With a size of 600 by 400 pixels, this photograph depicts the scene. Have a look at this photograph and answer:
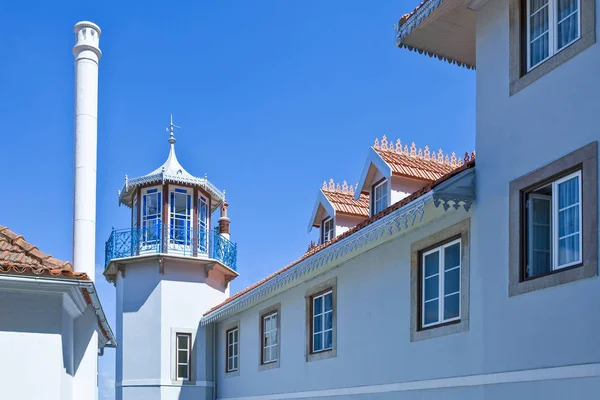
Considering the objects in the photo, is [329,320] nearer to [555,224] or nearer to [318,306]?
[318,306]

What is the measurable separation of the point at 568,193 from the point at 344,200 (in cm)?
1050

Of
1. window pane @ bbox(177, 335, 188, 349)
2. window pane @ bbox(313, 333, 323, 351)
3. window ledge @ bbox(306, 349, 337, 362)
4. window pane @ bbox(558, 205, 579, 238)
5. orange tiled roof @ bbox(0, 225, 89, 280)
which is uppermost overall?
window pane @ bbox(558, 205, 579, 238)

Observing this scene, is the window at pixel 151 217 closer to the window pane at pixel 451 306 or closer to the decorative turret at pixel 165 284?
the decorative turret at pixel 165 284

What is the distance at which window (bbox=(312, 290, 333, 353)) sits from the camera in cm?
1538

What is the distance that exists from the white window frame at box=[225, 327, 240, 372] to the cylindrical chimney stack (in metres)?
8.41

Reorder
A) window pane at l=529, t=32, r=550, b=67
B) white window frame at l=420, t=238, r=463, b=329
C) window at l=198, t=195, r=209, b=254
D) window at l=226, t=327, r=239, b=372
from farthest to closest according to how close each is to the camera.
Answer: window at l=198, t=195, r=209, b=254, window at l=226, t=327, r=239, b=372, white window frame at l=420, t=238, r=463, b=329, window pane at l=529, t=32, r=550, b=67

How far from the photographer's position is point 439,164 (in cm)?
1605

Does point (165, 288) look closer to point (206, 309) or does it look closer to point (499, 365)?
point (206, 309)

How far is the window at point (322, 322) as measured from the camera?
605 inches

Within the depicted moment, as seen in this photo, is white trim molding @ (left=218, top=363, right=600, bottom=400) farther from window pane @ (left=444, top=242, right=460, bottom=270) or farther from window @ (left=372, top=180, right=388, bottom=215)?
window @ (left=372, top=180, right=388, bottom=215)

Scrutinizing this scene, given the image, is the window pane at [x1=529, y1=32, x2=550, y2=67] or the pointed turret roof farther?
the pointed turret roof

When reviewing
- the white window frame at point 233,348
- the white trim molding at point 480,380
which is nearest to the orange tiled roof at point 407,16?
the white trim molding at point 480,380

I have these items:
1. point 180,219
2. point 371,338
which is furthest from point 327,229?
point 371,338

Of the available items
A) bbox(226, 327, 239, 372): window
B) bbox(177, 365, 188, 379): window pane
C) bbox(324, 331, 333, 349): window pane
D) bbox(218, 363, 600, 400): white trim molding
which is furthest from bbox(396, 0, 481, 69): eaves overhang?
bbox(177, 365, 188, 379): window pane
